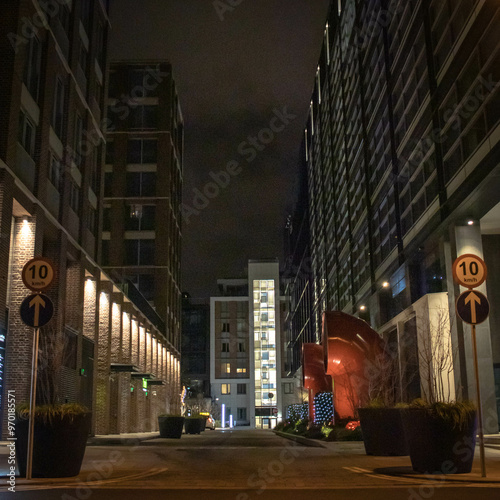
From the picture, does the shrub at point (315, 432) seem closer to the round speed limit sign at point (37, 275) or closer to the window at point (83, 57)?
the round speed limit sign at point (37, 275)

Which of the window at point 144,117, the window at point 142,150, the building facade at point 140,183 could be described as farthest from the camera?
the window at point 144,117

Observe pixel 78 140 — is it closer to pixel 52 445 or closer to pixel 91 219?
pixel 91 219

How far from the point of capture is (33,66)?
2678 cm

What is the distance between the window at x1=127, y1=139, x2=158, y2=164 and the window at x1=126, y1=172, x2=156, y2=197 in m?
1.50

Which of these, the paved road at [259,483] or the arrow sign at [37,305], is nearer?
the paved road at [259,483]

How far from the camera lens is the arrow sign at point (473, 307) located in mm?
10383

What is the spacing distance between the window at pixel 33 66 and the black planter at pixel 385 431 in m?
18.7

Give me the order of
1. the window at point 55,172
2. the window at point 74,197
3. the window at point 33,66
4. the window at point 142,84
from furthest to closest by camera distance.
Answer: the window at point 142,84 < the window at point 74,197 < the window at point 55,172 < the window at point 33,66

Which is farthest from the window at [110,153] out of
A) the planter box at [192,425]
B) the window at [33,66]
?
the window at [33,66]

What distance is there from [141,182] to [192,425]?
31.8 metres

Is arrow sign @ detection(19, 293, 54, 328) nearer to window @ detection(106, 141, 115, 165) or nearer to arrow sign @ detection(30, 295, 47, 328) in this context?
arrow sign @ detection(30, 295, 47, 328)

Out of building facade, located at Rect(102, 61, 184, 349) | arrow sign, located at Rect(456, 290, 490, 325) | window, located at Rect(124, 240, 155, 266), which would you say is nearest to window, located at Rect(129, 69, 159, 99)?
building facade, located at Rect(102, 61, 184, 349)

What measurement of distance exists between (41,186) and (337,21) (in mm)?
41666

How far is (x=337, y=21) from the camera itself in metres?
60.1
